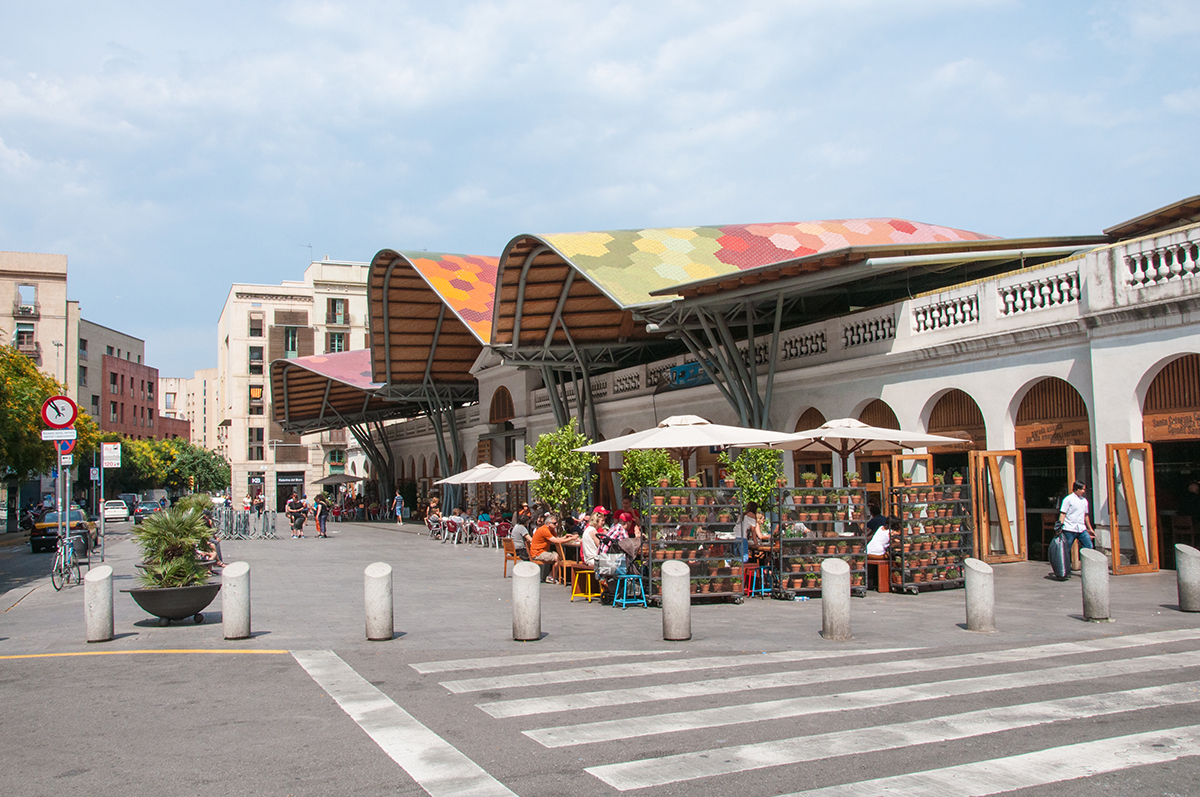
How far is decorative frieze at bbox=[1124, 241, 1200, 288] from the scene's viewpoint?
47.0 ft

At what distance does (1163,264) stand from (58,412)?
745 inches

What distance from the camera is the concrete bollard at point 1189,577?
11.4 m

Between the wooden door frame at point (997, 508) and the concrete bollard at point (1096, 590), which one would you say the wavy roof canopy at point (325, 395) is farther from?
the concrete bollard at point (1096, 590)

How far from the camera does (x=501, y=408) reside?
145 feet

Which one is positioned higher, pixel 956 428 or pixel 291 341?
pixel 291 341

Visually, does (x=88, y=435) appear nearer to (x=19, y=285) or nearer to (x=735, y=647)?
(x=19, y=285)

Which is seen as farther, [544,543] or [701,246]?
[701,246]

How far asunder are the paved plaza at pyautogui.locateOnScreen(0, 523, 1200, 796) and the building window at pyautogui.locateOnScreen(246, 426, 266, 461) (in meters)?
79.5

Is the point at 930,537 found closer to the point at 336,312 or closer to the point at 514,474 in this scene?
the point at 514,474

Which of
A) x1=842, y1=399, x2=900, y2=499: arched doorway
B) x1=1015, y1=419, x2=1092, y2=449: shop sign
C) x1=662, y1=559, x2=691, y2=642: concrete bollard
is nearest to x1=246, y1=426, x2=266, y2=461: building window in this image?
x1=842, y1=399, x2=900, y2=499: arched doorway

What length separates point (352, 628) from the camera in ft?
39.8

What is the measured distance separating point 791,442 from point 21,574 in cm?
1899

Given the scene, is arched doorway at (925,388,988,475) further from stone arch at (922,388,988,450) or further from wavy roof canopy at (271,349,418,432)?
wavy roof canopy at (271,349,418,432)

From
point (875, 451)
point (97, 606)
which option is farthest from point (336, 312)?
point (97, 606)
